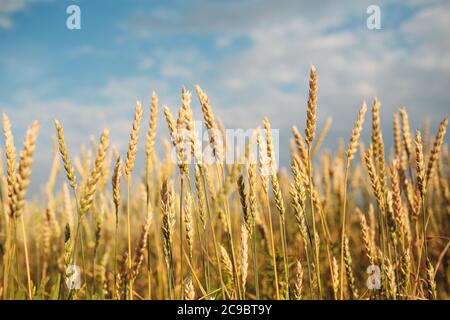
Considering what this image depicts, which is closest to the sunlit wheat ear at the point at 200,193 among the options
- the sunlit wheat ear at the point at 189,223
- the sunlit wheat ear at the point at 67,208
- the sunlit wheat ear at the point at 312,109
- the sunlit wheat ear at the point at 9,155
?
the sunlit wheat ear at the point at 189,223

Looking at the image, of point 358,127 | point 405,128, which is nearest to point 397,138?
point 405,128

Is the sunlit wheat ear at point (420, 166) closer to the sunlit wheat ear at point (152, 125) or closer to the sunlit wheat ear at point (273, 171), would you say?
the sunlit wheat ear at point (273, 171)

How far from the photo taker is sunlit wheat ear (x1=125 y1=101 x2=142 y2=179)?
49.8 inches

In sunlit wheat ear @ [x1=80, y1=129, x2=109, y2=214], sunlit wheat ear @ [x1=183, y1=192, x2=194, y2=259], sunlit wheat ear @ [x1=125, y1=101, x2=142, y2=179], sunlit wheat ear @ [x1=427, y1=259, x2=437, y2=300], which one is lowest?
sunlit wheat ear @ [x1=427, y1=259, x2=437, y2=300]

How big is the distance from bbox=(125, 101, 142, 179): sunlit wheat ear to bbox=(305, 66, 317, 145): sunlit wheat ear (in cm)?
50

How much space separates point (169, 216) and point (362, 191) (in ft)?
12.8

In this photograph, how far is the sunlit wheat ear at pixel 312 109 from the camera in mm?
1227

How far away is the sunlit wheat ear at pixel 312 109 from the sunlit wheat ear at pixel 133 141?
0.50 meters

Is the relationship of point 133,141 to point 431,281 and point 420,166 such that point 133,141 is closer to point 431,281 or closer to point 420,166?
point 420,166

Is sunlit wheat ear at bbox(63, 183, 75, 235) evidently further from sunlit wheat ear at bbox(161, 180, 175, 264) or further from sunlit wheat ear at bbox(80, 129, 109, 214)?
sunlit wheat ear at bbox(80, 129, 109, 214)

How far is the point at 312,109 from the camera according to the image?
1.27 m

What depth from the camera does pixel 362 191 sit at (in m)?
4.79

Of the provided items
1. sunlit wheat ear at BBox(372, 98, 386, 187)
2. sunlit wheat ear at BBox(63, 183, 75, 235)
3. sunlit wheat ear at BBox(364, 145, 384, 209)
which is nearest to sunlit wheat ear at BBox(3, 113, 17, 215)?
sunlit wheat ear at BBox(63, 183, 75, 235)
